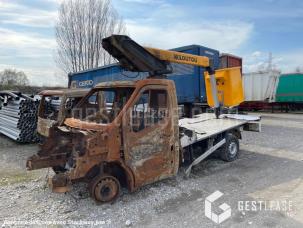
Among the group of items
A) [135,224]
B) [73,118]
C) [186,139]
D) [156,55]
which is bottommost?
[135,224]

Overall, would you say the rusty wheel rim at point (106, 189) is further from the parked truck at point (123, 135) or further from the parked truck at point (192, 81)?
the parked truck at point (192, 81)

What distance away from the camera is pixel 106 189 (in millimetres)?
4352

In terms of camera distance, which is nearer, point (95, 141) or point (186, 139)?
point (95, 141)

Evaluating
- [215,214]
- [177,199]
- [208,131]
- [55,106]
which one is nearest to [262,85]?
[208,131]

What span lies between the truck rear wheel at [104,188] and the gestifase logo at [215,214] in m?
1.41

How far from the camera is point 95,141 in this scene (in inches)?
160

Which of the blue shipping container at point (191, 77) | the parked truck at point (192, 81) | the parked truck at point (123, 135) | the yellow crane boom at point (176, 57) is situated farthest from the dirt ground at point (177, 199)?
the blue shipping container at point (191, 77)

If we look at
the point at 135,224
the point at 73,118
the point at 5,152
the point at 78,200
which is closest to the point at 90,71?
the point at 5,152

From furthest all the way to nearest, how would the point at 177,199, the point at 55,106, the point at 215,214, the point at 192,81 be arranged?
the point at 192,81 < the point at 55,106 < the point at 177,199 < the point at 215,214

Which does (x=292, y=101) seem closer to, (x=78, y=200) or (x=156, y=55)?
(x=156, y=55)

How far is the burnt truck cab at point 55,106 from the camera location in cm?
728

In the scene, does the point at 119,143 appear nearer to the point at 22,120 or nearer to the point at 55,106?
the point at 55,106

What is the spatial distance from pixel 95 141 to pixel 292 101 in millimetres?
19847

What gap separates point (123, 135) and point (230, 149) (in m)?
3.51
